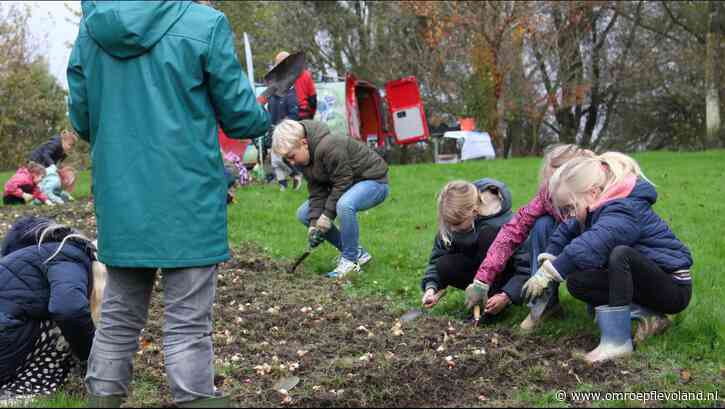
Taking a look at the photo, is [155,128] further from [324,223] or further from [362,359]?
[324,223]

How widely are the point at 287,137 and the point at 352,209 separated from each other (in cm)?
86

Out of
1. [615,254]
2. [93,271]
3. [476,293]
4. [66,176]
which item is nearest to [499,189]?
[476,293]

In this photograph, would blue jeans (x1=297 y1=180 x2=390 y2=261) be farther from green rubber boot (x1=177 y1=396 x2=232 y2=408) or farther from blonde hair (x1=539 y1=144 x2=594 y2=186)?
green rubber boot (x1=177 y1=396 x2=232 y2=408)

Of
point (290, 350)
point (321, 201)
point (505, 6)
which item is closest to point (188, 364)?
point (290, 350)

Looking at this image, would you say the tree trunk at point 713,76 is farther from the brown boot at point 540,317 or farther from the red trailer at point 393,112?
the brown boot at point 540,317

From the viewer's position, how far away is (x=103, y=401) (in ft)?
10.0

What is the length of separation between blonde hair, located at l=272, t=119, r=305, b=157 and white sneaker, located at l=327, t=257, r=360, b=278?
46.9 inches

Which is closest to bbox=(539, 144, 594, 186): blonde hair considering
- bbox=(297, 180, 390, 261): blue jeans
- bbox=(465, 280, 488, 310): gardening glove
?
bbox=(465, 280, 488, 310): gardening glove

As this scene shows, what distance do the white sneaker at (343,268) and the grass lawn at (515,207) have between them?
0.11 metres

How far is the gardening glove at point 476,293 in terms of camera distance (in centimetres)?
495

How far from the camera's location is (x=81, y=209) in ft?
36.5

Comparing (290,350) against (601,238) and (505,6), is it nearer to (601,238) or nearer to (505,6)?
(601,238)

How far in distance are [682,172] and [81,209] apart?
9403mm

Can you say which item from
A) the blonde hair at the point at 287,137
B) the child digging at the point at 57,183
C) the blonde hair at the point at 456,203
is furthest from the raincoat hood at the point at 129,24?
the child digging at the point at 57,183
